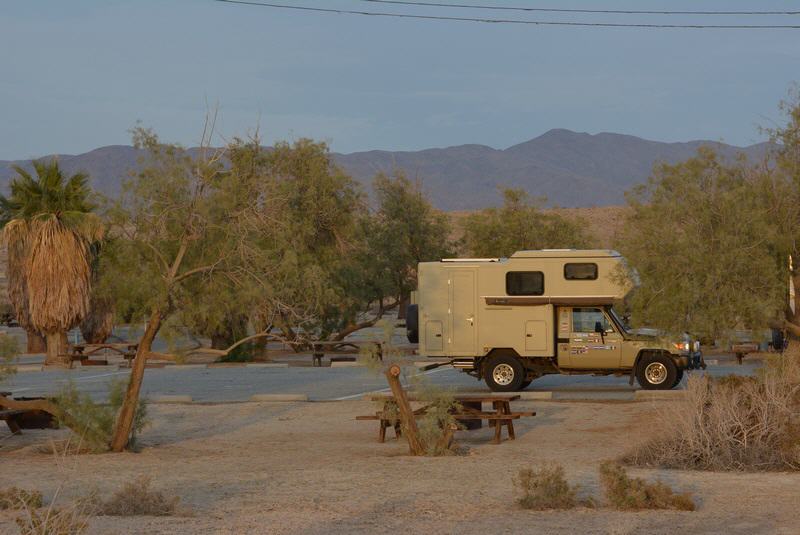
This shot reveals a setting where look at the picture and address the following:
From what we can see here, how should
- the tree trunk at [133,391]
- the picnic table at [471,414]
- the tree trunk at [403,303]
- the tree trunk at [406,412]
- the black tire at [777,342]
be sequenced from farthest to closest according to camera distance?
1. the tree trunk at [403,303]
2. the black tire at [777,342]
3. the picnic table at [471,414]
4. the tree trunk at [133,391]
5. the tree trunk at [406,412]

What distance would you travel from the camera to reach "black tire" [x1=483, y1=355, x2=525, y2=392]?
24.2m

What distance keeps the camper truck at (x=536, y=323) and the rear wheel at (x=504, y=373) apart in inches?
0.8

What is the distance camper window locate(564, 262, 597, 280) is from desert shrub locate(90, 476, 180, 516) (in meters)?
14.2

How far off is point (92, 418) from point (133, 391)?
2.53 feet

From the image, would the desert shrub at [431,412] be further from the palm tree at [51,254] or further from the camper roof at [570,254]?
the palm tree at [51,254]

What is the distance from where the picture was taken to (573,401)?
2220 cm

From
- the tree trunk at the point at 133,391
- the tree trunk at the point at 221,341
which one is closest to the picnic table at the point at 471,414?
the tree trunk at the point at 133,391

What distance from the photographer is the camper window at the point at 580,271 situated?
77.6 ft

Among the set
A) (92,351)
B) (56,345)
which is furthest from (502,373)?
(56,345)

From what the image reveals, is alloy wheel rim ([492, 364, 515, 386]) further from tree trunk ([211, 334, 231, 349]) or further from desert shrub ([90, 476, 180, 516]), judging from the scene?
tree trunk ([211, 334, 231, 349])

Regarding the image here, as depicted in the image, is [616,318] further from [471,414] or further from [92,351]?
[92,351]

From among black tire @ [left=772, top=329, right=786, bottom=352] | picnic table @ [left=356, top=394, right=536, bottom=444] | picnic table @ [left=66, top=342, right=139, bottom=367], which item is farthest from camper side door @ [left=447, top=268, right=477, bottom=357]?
picnic table @ [left=66, top=342, right=139, bottom=367]

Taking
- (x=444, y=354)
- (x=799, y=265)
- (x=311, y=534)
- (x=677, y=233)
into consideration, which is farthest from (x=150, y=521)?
(x=444, y=354)

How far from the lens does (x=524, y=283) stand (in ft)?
78.6
